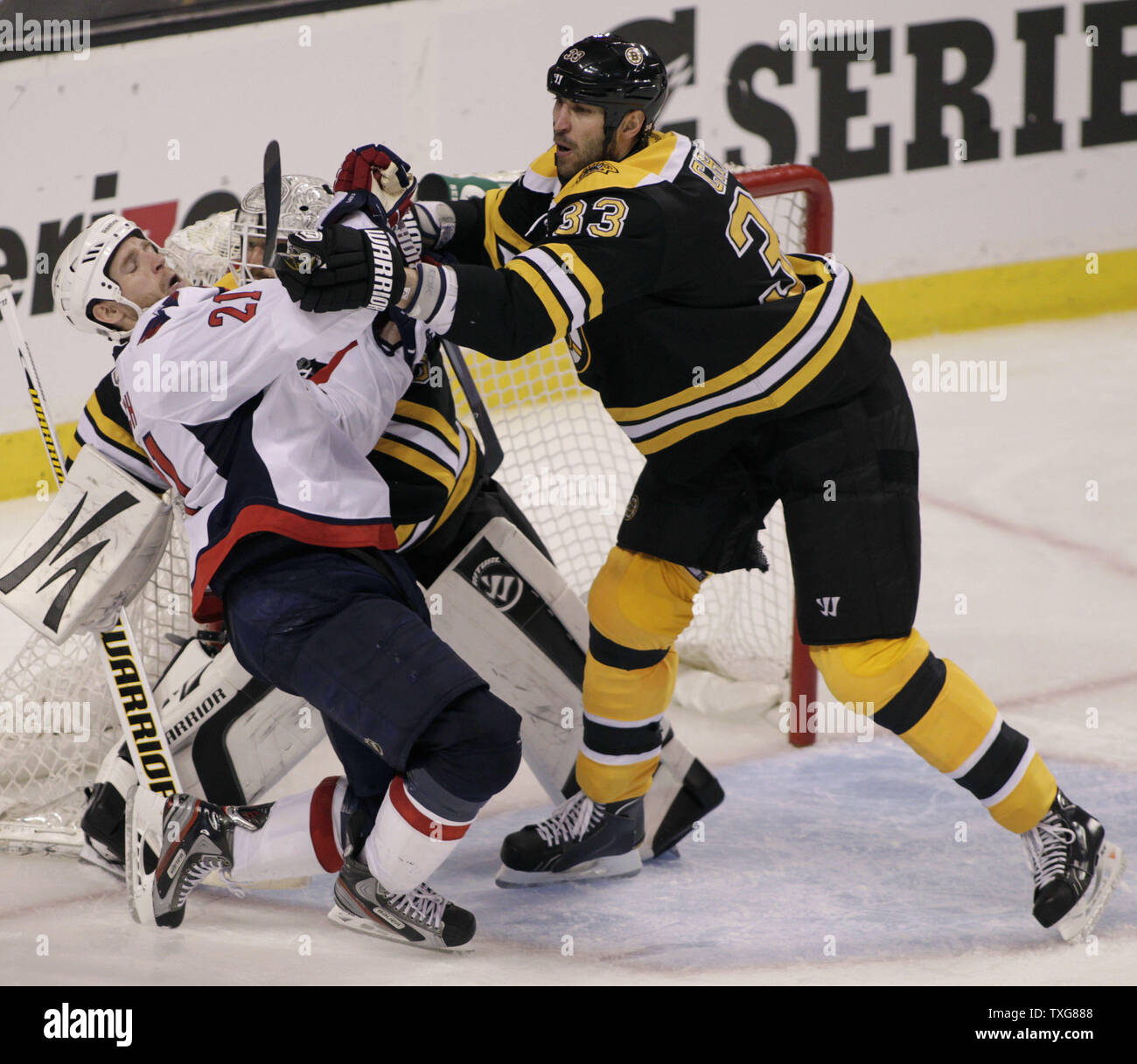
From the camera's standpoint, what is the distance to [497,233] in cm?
265

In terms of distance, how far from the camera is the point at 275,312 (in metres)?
2.16

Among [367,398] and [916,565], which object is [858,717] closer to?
[916,565]

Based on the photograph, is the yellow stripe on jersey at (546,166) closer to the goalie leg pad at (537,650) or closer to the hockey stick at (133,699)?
the goalie leg pad at (537,650)

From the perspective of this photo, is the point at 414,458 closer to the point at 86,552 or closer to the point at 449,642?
the point at 449,642

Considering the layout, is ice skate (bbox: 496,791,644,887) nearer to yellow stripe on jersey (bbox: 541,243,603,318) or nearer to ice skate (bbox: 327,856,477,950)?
ice skate (bbox: 327,856,477,950)

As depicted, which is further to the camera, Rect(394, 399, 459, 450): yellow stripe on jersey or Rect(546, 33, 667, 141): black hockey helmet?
Rect(394, 399, 459, 450): yellow stripe on jersey

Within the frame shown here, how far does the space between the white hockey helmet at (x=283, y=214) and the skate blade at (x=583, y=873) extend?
3.50 feet

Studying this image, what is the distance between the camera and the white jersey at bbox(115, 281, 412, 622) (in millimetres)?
2186

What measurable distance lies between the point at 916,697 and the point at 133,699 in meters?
1.23

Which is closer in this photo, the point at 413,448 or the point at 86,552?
the point at 86,552

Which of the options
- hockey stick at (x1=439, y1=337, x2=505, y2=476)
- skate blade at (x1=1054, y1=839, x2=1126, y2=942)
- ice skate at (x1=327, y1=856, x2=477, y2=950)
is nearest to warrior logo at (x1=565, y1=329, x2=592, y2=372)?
hockey stick at (x1=439, y1=337, x2=505, y2=476)

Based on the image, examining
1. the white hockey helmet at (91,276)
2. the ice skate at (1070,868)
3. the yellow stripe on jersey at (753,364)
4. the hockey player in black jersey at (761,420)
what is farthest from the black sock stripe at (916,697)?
the white hockey helmet at (91,276)

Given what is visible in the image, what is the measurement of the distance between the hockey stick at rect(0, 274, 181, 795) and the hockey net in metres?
0.30

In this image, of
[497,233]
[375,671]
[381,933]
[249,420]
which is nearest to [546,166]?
[497,233]
